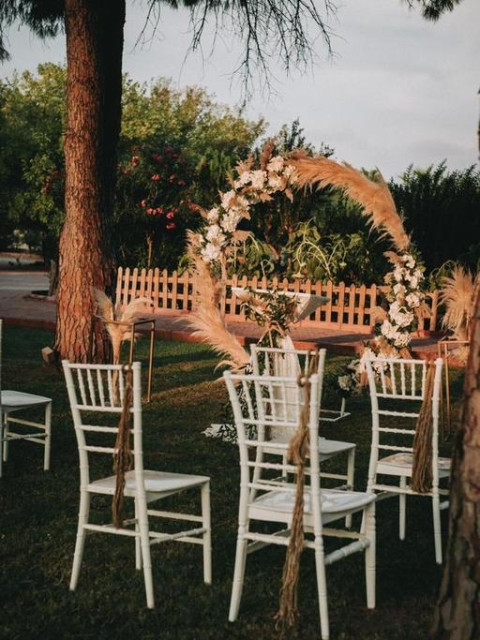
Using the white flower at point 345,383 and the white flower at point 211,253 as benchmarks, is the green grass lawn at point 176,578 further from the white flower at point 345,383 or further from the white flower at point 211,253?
the white flower at point 211,253

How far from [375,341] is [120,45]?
17.4 feet

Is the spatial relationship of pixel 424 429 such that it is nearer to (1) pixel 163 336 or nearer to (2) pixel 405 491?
(2) pixel 405 491

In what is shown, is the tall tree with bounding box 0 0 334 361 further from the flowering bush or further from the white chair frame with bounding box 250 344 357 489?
the flowering bush

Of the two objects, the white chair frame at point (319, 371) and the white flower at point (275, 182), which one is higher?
the white flower at point (275, 182)

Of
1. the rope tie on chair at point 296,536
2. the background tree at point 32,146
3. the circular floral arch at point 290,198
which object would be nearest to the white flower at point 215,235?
the circular floral arch at point 290,198

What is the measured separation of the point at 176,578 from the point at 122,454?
2.57 feet

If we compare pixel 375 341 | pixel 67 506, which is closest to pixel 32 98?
pixel 375 341

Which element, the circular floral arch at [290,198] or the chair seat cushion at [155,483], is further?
the circular floral arch at [290,198]

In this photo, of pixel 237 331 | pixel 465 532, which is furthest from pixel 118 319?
pixel 237 331

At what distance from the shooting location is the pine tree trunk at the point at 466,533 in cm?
350

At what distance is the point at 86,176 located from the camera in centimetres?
1256

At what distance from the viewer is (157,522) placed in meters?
6.17

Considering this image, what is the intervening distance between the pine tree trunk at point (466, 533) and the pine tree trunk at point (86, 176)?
926 centimetres

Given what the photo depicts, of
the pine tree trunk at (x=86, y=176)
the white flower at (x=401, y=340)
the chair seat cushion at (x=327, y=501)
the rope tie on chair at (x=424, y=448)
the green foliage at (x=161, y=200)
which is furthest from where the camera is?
the green foliage at (x=161, y=200)
